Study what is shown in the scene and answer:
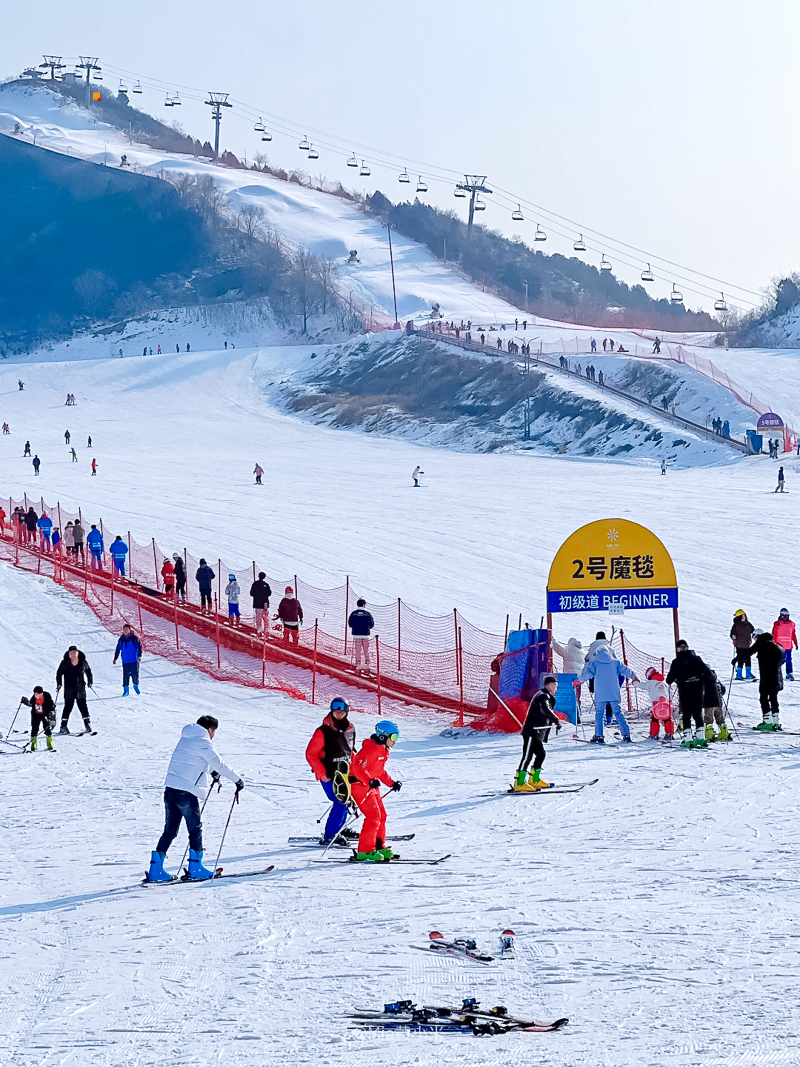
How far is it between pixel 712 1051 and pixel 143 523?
95.3 feet

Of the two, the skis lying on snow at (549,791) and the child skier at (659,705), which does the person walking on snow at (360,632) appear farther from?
the skis lying on snow at (549,791)

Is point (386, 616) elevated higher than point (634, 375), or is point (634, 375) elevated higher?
point (634, 375)

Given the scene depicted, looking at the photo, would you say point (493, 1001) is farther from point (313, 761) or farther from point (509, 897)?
point (313, 761)

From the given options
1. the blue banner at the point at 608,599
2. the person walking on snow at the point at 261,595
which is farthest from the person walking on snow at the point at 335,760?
the person walking on snow at the point at 261,595

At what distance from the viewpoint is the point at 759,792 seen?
11.1 meters

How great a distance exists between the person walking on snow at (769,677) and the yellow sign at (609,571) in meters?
1.91

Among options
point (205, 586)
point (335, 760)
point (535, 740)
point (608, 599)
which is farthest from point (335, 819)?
point (205, 586)

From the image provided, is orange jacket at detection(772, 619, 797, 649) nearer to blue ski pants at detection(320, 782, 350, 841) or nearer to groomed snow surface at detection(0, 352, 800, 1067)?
groomed snow surface at detection(0, 352, 800, 1067)

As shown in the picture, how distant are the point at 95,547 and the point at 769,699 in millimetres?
15956

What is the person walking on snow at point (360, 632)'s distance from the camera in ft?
61.4

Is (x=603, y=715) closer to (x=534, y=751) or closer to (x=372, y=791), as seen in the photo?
(x=534, y=751)

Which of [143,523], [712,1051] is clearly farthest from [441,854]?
[143,523]

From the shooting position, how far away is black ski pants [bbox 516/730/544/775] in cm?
1121

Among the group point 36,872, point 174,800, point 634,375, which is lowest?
point 36,872
